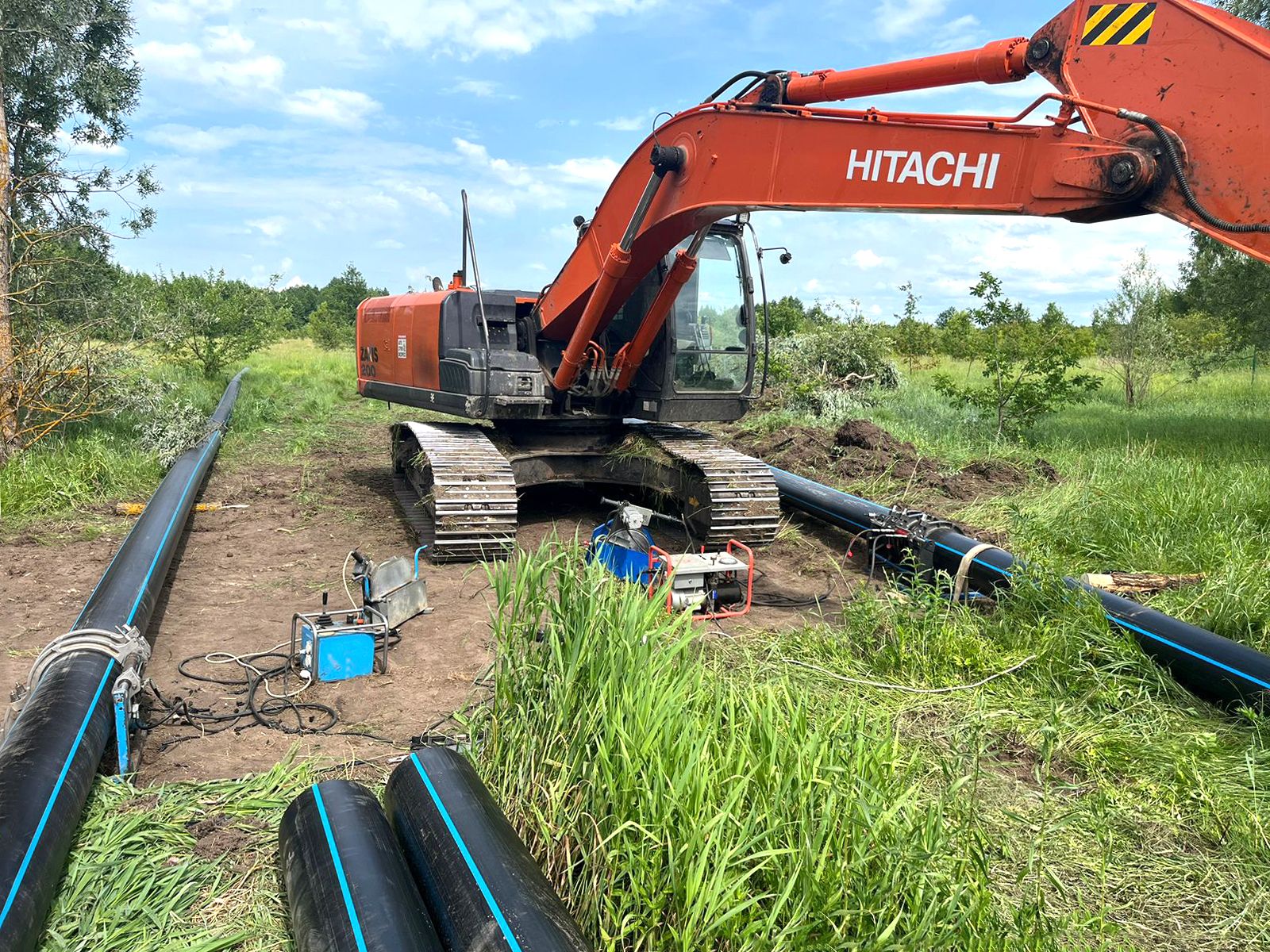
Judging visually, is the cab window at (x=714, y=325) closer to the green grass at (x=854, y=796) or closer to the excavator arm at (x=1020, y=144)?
the excavator arm at (x=1020, y=144)

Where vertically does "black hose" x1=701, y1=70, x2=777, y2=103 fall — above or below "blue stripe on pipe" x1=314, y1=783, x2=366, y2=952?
above

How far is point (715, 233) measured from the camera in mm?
7574

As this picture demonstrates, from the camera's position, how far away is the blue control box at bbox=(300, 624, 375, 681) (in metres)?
4.74

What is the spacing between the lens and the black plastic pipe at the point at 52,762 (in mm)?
2527

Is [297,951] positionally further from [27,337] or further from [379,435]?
[379,435]

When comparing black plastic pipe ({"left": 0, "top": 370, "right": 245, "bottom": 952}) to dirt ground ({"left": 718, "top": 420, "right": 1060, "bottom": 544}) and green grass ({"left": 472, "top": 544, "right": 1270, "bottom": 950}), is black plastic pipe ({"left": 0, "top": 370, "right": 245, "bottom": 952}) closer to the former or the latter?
green grass ({"left": 472, "top": 544, "right": 1270, "bottom": 950})

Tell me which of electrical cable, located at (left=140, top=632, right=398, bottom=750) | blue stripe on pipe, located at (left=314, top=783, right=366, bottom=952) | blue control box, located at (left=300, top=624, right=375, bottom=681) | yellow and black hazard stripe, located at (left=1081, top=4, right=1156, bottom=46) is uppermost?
yellow and black hazard stripe, located at (left=1081, top=4, right=1156, bottom=46)

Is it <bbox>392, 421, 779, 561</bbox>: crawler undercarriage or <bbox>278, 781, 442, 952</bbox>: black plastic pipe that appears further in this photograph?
<bbox>392, 421, 779, 561</bbox>: crawler undercarriage

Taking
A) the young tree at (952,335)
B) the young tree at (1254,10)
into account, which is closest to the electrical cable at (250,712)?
the young tree at (1254,10)

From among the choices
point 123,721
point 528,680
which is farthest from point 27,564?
point 528,680

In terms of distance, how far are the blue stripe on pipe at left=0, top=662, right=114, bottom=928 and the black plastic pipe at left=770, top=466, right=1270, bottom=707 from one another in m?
4.72

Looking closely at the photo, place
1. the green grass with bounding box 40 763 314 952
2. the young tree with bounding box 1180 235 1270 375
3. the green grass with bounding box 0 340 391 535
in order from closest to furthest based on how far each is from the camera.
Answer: the green grass with bounding box 40 763 314 952 < the green grass with bounding box 0 340 391 535 < the young tree with bounding box 1180 235 1270 375

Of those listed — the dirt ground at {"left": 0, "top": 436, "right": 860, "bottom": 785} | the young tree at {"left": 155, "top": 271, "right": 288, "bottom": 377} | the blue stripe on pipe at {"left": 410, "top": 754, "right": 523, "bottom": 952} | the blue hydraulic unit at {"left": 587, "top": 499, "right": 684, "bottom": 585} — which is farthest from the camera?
the young tree at {"left": 155, "top": 271, "right": 288, "bottom": 377}

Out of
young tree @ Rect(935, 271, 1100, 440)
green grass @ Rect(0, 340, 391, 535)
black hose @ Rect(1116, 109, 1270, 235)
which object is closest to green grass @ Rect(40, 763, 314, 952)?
black hose @ Rect(1116, 109, 1270, 235)
